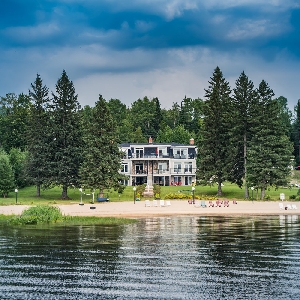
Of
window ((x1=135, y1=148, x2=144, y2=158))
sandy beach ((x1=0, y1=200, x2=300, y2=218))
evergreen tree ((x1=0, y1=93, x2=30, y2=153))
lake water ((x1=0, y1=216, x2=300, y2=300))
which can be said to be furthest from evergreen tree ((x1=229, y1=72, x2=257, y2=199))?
evergreen tree ((x1=0, y1=93, x2=30, y2=153))

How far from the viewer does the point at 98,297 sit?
1995 centimetres

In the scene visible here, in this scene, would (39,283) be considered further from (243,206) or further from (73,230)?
(243,206)

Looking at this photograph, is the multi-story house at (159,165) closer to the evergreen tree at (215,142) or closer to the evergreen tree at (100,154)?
the evergreen tree at (215,142)

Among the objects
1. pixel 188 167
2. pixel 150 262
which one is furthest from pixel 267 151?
pixel 150 262

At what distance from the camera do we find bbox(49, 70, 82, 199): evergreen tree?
69125 mm

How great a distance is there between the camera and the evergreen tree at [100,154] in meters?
66.8

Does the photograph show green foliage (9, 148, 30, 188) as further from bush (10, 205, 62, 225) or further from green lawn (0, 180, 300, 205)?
bush (10, 205, 62, 225)

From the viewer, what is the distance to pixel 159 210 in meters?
55.0

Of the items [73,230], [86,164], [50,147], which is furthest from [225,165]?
[73,230]

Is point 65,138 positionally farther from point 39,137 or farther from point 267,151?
point 267,151

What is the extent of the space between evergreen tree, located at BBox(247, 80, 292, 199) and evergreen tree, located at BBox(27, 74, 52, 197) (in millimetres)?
25468

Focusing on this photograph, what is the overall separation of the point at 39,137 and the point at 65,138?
424 centimetres

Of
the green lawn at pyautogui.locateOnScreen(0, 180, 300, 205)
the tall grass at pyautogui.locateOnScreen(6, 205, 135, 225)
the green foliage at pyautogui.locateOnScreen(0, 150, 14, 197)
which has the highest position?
the green foliage at pyautogui.locateOnScreen(0, 150, 14, 197)

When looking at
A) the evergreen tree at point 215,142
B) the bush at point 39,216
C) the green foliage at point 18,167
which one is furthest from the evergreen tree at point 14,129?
the bush at point 39,216
